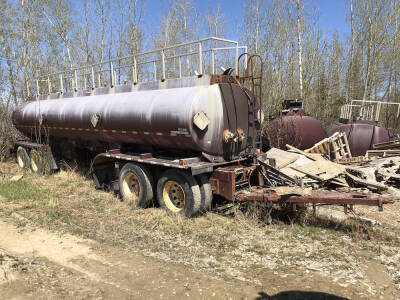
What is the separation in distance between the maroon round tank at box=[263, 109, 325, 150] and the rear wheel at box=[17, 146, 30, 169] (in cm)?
887

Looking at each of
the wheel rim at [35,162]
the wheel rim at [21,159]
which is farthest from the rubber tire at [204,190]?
the wheel rim at [21,159]

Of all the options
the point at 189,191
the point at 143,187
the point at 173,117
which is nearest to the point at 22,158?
the point at 143,187

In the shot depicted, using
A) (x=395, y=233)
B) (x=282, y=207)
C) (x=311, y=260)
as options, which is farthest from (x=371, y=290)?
(x=282, y=207)

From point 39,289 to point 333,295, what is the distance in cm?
353

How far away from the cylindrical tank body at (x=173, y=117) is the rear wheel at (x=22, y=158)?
478 centimetres

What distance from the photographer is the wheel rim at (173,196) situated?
7238 millimetres

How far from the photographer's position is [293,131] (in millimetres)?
11703

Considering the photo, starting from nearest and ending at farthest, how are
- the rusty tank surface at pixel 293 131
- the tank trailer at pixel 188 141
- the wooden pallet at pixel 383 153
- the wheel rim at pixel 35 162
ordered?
1. the tank trailer at pixel 188 141
2. the wooden pallet at pixel 383 153
3. the rusty tank surface at pixel 293 131
4. the wheel rim at pixel 35 162

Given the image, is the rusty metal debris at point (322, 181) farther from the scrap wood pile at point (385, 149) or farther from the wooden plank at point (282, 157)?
the scrap wood pile at point (385, 149)

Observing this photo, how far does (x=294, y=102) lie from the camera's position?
12.5 m

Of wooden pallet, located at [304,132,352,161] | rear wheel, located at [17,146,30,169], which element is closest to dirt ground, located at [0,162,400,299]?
wooden pallet, located at [304,132,352,161]

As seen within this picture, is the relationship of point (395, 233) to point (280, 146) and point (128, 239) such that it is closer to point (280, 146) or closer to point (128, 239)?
point (128, 239)

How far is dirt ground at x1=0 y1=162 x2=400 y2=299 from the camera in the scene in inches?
166

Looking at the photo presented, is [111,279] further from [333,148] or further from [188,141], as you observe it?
[333,148]
